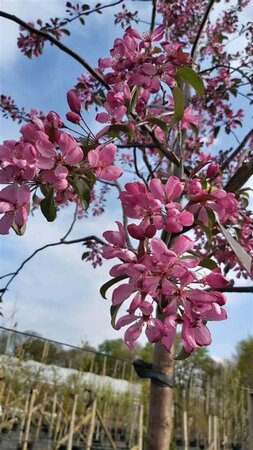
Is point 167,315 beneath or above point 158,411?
above

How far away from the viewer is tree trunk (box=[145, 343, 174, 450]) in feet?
4.38

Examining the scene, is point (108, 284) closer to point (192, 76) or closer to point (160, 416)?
point (192, 76)

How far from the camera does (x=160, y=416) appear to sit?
4.48ft

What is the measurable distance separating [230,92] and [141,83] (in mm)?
1559

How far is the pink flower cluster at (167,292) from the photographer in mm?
645

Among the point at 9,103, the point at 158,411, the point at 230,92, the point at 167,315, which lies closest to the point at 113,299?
the point at 167,315

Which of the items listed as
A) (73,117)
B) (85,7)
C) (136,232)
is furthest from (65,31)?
(136,232)

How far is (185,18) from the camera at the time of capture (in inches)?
111

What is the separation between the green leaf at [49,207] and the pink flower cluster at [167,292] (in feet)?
0.35

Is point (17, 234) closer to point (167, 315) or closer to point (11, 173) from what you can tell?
point (11, 173)

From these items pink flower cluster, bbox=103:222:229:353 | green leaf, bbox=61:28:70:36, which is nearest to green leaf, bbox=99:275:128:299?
pink flower cluster, bbox=103:222:229:353

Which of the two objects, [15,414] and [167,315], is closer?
[167,315]

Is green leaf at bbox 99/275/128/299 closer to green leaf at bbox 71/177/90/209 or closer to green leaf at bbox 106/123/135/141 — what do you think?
green leaf at bbox 71/177/90/209

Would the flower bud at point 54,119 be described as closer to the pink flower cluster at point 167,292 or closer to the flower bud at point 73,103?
the flower bud at point 73,103
